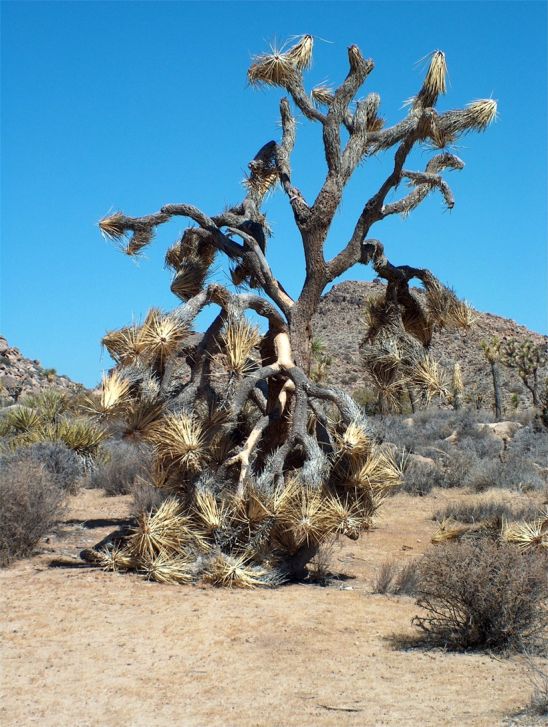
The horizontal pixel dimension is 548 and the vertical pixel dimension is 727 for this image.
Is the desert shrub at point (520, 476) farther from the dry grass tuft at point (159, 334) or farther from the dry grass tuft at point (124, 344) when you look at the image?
the dry grass tuft at point (124, 344)

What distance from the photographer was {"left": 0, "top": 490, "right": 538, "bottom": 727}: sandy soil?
222 inches

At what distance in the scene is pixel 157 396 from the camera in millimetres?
9680

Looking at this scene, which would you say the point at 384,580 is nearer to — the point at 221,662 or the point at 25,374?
the point at 221,662

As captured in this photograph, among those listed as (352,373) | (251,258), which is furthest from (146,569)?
(352,373)

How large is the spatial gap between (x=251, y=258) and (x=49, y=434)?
25.1 ft

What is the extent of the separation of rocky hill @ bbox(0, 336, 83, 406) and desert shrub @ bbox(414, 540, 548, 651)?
31.9 m

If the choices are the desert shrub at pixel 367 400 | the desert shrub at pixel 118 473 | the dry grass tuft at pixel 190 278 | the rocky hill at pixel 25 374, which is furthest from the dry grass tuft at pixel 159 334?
the rocky hill at pixel 25 374

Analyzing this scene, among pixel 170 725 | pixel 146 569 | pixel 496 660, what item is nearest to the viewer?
pixel 170 725

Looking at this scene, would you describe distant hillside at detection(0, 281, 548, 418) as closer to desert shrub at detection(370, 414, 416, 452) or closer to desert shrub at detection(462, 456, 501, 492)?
desert shrub at detection(370, 414, 416, 452)

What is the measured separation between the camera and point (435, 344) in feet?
186

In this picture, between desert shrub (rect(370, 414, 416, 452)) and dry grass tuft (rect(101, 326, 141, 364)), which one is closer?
dry grass tuft (rect(101, 326, 141, 364))

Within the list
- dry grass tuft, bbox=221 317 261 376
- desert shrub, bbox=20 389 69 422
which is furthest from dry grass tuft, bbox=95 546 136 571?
desert shrub, bbox=20 389 69 422

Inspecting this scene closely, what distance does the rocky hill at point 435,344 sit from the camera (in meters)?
48.8

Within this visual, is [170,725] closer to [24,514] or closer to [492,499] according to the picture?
[24,514]
